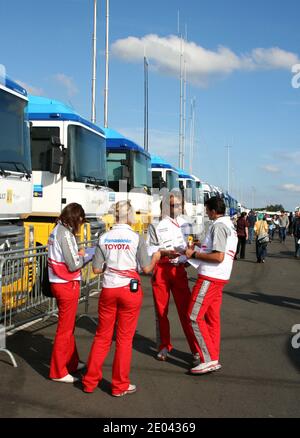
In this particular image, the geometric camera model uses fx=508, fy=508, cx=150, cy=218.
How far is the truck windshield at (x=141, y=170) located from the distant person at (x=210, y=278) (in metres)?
7.88

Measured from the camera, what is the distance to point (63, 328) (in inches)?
197

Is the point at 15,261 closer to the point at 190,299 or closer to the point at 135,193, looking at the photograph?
the point at 190,299

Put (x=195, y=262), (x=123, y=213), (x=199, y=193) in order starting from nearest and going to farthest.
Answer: (x=123, y=213) < (x=195, y=262) < (x=199, y=193)

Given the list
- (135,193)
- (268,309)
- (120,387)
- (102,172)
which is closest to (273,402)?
(120,387)

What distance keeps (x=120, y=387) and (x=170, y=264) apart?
1.62m

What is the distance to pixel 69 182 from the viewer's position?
29.9 feet

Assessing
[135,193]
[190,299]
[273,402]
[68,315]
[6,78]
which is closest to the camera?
[273,402]

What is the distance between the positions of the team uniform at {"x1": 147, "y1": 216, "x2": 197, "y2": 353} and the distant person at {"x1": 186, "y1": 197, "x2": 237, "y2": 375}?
38 centimetres

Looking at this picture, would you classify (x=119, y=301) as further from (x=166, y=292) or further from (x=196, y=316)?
(x=166, y=292)

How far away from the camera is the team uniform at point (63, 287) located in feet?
16.4

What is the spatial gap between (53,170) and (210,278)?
4.41 meters

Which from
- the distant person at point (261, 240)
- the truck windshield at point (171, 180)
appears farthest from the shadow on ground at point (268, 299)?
the truck windshield at point (171, 180)

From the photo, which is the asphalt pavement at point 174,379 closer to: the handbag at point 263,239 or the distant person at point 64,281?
the distant person at point 64,281

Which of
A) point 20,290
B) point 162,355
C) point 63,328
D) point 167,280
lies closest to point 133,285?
point 63,328
